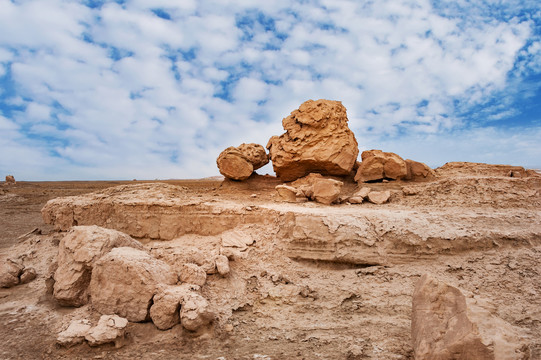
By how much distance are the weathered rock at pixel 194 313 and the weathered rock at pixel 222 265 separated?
0.79 metres

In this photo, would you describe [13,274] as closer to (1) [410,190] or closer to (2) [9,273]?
(2) [9,273]

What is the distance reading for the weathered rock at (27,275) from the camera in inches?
213

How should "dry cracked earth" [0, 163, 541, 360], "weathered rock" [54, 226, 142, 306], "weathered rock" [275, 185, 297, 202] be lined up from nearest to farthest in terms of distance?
1. "dry cracked earth" [0, 163, 541, 360]
2. "weathered rock" [54, 226, 142, 306]
3. "weathered rock" [275, 185, 297, 202]

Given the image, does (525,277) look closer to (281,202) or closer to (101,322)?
(281,202)

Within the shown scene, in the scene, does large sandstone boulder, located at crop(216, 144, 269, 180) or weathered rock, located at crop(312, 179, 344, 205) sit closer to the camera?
weathered rock, located at crop(312, 179, 344, 205)

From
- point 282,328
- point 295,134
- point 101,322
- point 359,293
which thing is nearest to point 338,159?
point 295,134

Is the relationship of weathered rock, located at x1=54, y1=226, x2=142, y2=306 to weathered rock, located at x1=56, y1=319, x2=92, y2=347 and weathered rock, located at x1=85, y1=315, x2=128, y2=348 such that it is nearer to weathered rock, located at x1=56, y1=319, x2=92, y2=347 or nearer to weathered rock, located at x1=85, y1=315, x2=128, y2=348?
weathered rock, located at x1=56, y1=319, x2=92, y2=347

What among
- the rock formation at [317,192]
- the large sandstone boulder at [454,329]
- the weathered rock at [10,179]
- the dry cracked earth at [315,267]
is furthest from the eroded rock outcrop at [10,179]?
the large sandstone boulder at [454,329]

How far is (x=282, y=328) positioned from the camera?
160 inches

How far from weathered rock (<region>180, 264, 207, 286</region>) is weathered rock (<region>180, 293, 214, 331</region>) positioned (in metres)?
0.52

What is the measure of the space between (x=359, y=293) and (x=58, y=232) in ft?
22.4

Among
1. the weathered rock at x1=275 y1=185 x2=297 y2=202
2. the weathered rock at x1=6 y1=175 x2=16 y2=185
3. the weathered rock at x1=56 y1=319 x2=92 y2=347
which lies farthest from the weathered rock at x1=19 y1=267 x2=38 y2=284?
the weathered rock at x1=6 y1=175 x2=16 y2=185

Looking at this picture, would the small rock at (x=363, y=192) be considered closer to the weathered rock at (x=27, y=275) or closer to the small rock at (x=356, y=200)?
the small rock at (x=356, y=200)

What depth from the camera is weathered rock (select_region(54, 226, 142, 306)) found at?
4391 millimetres
